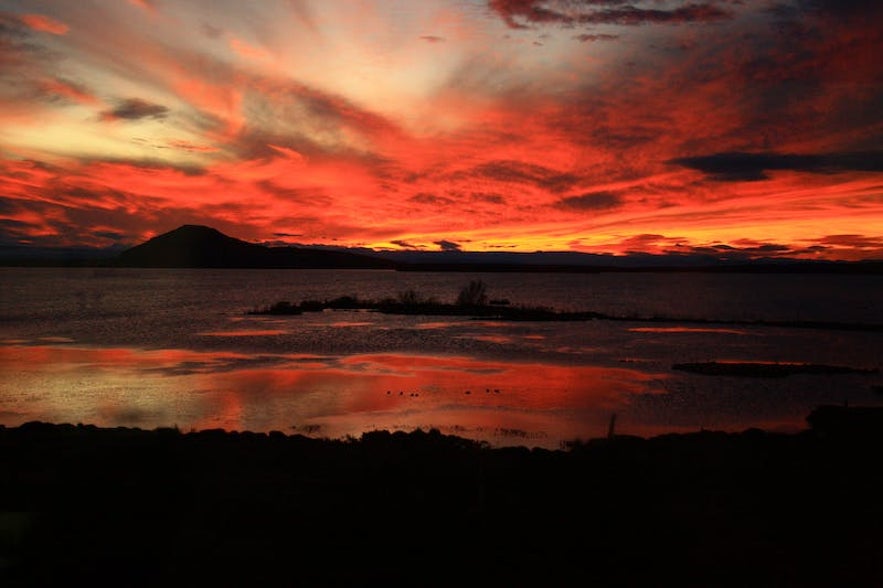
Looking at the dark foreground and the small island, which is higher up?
the small island

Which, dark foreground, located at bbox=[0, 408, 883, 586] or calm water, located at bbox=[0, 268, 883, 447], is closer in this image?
dark foreground, located at bbox=[0, 408, 883, 586]

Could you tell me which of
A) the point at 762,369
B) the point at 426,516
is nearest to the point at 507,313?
the point at 762,369

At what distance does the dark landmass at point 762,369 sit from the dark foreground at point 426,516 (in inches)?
881

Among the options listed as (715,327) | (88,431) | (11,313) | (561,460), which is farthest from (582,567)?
(11,313)

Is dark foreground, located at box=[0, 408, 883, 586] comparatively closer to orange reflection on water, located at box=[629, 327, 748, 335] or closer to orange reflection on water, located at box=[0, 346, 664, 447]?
orange reflection on water, located at box=[0, 346, 664, 447]

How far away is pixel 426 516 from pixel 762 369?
116ft

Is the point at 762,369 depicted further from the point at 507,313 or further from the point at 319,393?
the point at 507,313

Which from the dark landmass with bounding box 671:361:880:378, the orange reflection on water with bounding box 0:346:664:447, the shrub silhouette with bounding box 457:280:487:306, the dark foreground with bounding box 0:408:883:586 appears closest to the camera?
the dark foreground with bounding box 0:408:883:586

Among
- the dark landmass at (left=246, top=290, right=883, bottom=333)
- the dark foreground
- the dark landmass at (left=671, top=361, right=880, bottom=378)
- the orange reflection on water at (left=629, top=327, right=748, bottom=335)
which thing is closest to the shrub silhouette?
the dark landmass at (left=246, top=290, right=883, bottom=333)

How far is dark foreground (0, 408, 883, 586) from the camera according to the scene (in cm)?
1095

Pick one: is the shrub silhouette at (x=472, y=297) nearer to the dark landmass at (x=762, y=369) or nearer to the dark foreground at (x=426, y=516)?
the dark landmass at (x=762, y=369)

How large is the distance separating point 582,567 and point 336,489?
234 inches

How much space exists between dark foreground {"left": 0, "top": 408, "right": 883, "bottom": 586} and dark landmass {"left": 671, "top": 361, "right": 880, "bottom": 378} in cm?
2237

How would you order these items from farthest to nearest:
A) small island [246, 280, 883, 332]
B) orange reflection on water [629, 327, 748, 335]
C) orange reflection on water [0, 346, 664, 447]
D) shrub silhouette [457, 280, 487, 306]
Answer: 1. shrub silhouette [457, 280, 487, 306]
2. small island [246, 280, 883, 332]
3. orange reflection on water [629, 327, 748, 335]
4. orange reflection on water [0, 346, 664, 447]
